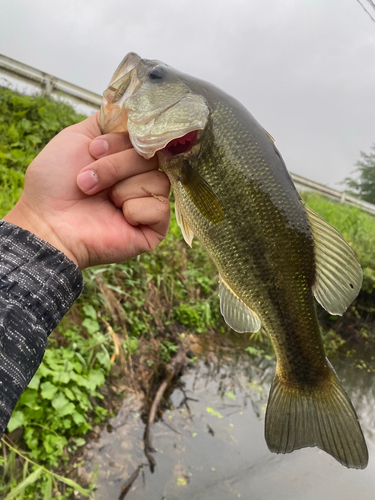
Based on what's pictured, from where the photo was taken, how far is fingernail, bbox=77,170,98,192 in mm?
1493

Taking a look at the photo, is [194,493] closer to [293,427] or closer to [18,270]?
[293,427]

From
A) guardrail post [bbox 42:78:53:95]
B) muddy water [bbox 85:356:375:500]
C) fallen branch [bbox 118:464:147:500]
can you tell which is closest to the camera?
fallen branch [bbox 118:464:147:500]

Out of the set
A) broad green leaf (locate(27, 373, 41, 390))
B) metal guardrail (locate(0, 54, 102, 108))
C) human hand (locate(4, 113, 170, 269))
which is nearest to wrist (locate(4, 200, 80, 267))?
human hand (locate(4, 113, 170, 269))

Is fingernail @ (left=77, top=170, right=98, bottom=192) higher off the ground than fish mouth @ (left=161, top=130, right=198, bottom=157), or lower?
lower

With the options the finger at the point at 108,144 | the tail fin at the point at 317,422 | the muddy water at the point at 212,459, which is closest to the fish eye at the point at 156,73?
the finger at the point at 108,144

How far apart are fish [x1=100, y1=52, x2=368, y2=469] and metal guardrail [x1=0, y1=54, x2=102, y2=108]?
22.1 ft

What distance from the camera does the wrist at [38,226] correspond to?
60.6 inches

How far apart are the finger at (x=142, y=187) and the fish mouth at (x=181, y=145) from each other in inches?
5.1

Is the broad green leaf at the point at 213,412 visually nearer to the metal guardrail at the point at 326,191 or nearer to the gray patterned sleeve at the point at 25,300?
the gray patterned sleeve at the point at 25,300

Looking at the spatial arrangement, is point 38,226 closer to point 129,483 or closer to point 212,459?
point 129,483

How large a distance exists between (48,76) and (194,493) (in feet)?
27.1

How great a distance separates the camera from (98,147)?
154 centimetres

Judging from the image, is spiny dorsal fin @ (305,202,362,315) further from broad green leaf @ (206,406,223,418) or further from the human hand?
broad green leaf @ (206,406,223,418)

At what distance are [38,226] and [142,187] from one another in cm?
49
